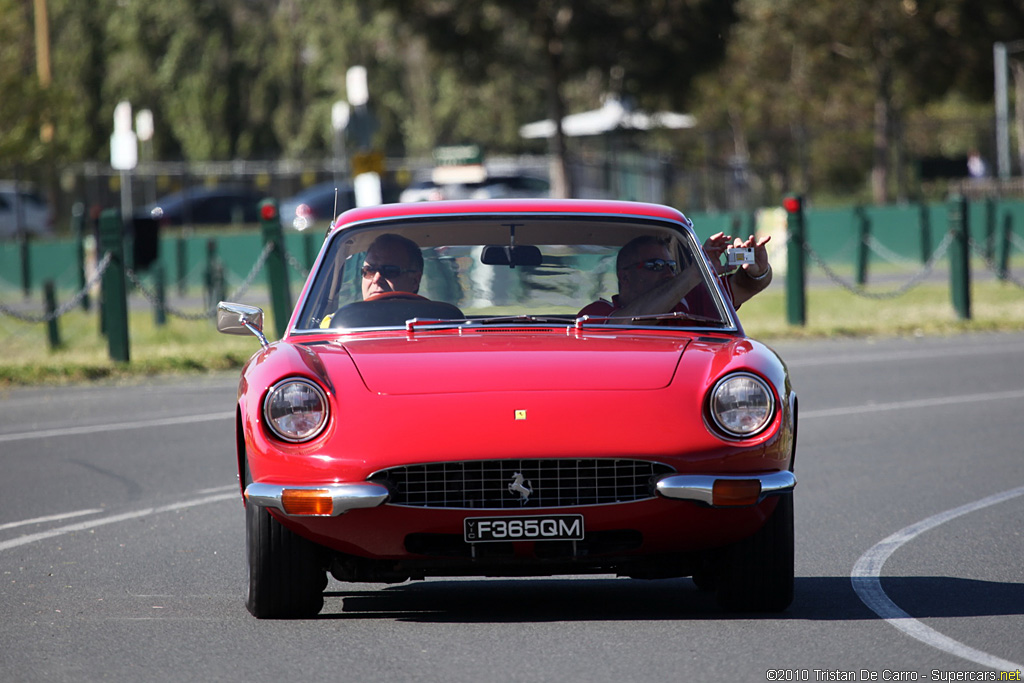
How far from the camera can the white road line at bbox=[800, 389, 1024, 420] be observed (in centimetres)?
1162

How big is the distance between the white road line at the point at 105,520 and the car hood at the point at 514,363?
2.45m

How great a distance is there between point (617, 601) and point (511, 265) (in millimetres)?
1371

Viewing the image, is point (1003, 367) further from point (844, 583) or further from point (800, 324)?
point (844, 583)

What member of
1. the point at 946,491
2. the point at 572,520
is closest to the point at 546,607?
the point at 572,520

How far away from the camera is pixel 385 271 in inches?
242

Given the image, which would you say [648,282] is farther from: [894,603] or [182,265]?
[182,265]

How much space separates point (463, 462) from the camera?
195 inches

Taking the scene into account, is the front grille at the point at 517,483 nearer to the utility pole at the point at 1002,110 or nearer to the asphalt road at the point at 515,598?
the asphalt road at the point at 515,598

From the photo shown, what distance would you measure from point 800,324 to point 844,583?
1311cm

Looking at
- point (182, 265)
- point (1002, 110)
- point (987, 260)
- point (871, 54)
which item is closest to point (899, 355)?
point (987, 260)

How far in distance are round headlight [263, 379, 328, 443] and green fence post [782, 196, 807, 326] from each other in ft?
46.9

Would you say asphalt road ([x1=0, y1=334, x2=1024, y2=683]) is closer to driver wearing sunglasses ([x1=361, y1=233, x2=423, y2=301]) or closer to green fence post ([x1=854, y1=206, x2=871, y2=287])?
driver wearing sunglasses ([x1=361, y1=233, x2=423, y2=301])

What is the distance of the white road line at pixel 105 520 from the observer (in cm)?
721

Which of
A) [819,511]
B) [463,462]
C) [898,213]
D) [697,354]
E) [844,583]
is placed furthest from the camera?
[898,213]
